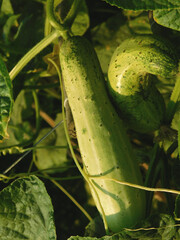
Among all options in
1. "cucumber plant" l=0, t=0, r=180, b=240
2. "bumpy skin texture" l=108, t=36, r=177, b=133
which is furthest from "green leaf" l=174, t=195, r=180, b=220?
"bumpy skin texture" l=108, t=36, r=177, b=133

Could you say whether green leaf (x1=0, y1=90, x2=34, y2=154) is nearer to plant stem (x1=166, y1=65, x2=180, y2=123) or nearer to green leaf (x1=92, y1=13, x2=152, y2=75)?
green leaf (x1=92, y1=13, x2=152, y2=75)

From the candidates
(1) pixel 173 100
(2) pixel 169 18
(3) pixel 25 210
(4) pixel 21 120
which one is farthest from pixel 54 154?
(2) pixel 169 18

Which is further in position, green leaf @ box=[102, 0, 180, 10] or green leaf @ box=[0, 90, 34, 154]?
green leaf @ box=[0, 90, 34, 154]

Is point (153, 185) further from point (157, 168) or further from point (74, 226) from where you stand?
point (74, 226)

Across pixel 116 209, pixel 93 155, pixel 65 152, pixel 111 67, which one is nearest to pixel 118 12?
pixel 111 67

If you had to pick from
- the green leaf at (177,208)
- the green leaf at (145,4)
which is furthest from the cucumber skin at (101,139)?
the green leaf at (145,4)

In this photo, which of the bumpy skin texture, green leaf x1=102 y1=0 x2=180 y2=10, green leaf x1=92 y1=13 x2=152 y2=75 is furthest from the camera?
green leaf x1=92 y1=13 x2=152 y2=75

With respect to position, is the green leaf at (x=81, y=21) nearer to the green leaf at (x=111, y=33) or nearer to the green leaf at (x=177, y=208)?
the green leaf at (x=111, y=33)
